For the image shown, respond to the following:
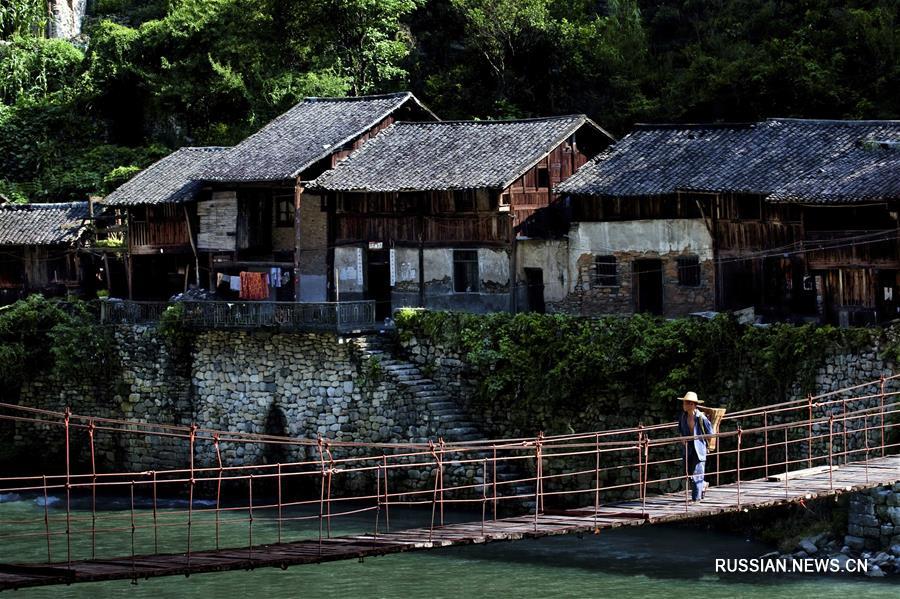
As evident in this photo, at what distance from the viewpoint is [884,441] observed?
2830 cm

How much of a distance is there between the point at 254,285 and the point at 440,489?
1745 centimetres

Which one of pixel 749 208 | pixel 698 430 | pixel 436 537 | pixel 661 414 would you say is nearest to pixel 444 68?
pixel 749 208

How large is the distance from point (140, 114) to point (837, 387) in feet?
102

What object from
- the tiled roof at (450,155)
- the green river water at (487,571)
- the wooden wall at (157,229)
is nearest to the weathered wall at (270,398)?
the green river water at (487,571)

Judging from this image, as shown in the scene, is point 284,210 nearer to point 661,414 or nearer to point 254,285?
point 254,285

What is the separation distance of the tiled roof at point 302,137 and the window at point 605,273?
23.1 ft

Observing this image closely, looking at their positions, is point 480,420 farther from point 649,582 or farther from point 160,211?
point 160,211

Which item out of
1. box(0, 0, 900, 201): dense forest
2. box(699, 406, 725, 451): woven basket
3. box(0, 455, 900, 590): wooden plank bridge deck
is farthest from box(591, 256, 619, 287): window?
box(699, 406, 725, 451): woven basket

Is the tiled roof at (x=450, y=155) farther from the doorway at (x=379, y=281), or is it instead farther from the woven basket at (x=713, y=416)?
the woven basket at (x=713, y=416)

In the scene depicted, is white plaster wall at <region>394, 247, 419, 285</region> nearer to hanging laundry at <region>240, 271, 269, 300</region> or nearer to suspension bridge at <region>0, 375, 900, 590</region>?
hanging laundry at <region>240, 271, 269, 300</region>

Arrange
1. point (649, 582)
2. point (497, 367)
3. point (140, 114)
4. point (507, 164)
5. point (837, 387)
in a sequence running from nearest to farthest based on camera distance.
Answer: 1. point (649, 582)
2. point (837, 387)
3. point (497, 367)
4. point (507, 164)
5. point (140, 114)

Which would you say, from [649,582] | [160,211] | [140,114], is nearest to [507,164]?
[160,211]

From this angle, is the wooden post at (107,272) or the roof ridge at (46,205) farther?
the roof ridge at (46,205)

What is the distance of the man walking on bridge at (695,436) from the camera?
2247 centimetres
